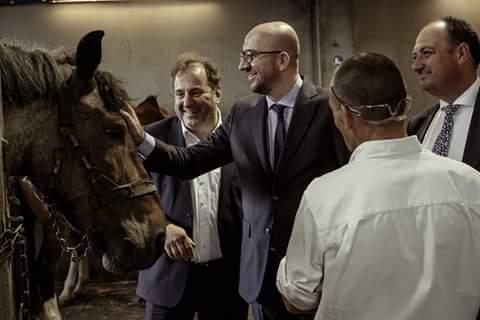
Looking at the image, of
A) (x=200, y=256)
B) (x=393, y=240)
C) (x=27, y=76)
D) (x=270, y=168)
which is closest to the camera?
(x=393, y=240)

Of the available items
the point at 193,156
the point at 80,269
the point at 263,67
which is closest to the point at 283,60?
the point at 263,67

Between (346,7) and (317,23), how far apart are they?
346 mm

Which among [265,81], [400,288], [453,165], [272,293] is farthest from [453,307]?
[265,81]

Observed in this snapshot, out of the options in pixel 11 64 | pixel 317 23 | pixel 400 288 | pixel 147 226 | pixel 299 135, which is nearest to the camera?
pixel 400 288

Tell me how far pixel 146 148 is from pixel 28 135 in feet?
1.71

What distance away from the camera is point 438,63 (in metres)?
2.17

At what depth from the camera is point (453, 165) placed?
1.41 meters

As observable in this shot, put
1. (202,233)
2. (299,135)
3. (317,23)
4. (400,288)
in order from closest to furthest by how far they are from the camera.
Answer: (400,288) → (299,135) → (202,233) → (317,23)

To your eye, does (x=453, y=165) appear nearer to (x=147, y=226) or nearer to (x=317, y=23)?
(x=147, y=226)

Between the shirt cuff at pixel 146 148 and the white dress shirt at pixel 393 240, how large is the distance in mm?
1040

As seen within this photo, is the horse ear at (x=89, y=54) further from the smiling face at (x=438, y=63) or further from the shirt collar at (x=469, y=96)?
the shirt collar at (x=469, y=96)

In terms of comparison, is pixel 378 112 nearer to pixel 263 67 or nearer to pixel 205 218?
pixel 263 67

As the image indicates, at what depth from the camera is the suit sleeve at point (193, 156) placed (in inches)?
93.7

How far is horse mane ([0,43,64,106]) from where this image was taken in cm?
185
